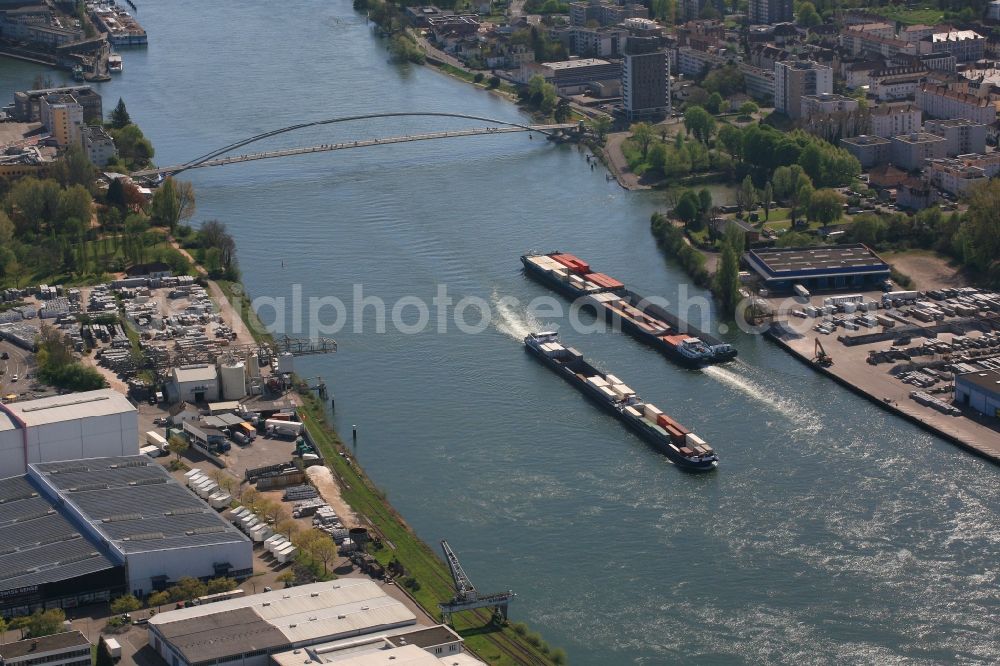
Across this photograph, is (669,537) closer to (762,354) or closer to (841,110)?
(762,354)

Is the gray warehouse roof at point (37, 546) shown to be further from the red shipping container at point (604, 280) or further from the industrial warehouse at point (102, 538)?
the red shipping container at point (604, 280)

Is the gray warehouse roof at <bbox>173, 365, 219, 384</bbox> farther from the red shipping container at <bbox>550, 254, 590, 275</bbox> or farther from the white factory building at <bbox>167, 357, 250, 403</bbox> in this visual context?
the red shipping container at <bbox>550, 254, 590, 275</bbox>

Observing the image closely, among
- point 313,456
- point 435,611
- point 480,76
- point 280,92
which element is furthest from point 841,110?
point 435,611

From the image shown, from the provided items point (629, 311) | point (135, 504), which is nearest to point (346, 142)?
point (629, 311)

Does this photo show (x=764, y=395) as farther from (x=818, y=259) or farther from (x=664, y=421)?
(x=818, y=259)

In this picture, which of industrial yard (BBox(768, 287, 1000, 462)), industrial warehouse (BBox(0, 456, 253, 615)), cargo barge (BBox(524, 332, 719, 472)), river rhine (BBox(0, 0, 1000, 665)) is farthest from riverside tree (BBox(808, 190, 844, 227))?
industrial warehouse (BBox(0, 456, 253, 615))

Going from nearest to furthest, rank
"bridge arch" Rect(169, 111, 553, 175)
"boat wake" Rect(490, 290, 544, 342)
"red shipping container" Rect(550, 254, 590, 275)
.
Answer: "boat wake" Rect(490, 290, 544, 342)
"red shipping container" Rect(550, 254, 590, 275)
"bridge arch" Rect(169, 111, 553, 175)
